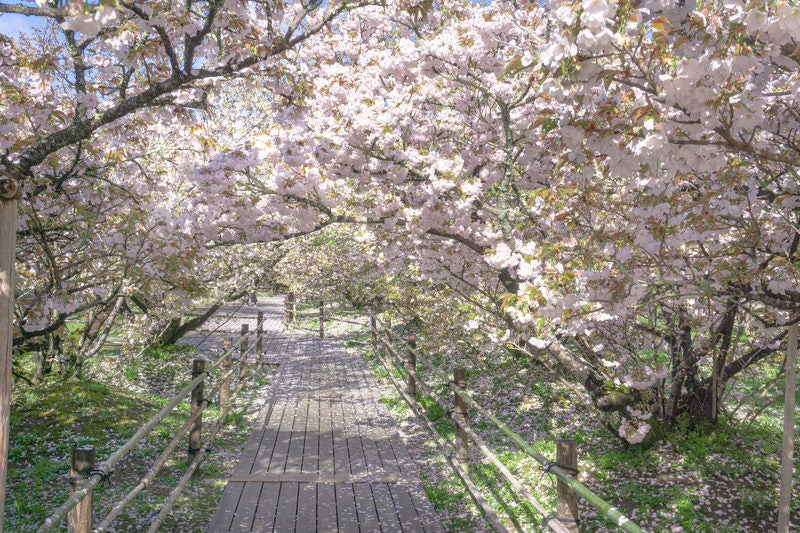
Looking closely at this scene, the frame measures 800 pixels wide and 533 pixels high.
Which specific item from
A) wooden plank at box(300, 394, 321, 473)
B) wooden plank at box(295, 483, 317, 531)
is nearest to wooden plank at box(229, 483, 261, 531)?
wooden plank at box(295, 483, 317, 531)

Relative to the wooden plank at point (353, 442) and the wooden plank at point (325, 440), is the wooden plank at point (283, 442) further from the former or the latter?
the wooden plank at point (353, 442)

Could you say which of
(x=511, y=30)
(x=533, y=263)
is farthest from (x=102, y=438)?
(x=511, y=30)

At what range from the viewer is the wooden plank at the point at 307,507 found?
514 cm

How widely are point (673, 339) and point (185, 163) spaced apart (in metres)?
7.51

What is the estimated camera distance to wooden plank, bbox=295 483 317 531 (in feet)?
16.9

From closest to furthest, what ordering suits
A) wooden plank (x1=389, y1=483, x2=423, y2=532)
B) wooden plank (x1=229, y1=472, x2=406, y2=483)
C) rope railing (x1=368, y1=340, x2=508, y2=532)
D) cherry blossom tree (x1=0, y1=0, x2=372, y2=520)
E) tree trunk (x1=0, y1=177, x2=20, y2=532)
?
tree trunk (x1=0, y1=177, x2=20, y2=532), cherry blossom tree (x1=0, y1=0, x2=372, y2=520), rope railing (x1=368, y1=340, x2=508, y2=532), wooden plank (x1=389, y1=483, x2=423, y2=532), wooden plank (x1=229, y1=472, x2=406, y2=483)

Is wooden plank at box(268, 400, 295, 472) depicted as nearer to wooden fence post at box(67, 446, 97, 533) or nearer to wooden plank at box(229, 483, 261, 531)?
wooden plank at box(229, 483, 261, 531)

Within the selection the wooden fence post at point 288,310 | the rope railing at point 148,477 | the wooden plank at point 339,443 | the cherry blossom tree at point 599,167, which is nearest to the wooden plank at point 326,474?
the wooden plank at point 339,443

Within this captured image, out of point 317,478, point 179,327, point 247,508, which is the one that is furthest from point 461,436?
point 179,327

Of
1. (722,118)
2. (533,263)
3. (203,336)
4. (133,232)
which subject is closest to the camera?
(722,118)

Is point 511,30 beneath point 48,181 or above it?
above

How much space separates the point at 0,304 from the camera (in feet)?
6.66

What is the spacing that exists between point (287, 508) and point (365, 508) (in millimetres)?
678

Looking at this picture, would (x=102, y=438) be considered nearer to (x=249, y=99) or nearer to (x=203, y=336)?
→ (x=203, y=336)
